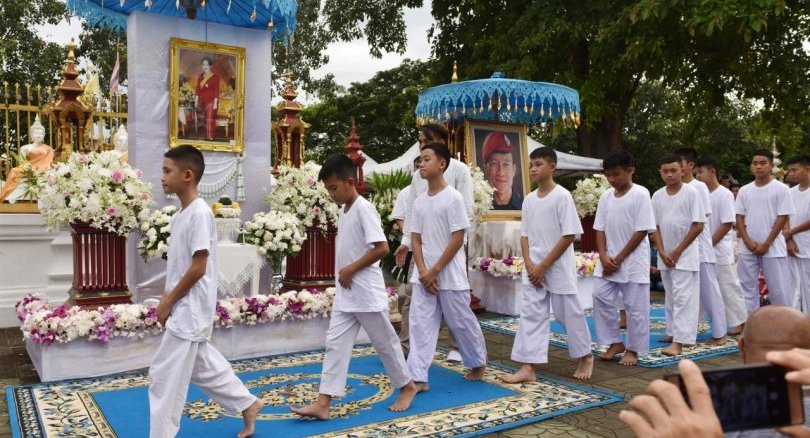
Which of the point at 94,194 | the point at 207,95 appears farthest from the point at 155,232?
the point at 207,95

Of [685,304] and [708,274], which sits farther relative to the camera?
[708,274]

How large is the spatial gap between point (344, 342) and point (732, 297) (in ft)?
15.3

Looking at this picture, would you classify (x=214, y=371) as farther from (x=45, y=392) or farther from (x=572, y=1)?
(x=572, y=1)

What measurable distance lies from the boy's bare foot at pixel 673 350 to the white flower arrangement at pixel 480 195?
310 centimetres

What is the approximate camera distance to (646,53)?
1246 centimetres

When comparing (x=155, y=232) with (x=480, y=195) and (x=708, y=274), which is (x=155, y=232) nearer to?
(x=480, y=195)

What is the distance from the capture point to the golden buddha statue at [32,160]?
934cm

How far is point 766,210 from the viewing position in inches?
279

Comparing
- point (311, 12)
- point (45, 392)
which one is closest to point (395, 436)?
point (45, 392)

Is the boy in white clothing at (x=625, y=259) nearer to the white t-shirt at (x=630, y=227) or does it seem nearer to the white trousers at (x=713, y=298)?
the white t-shirt at (x=630, y=227)

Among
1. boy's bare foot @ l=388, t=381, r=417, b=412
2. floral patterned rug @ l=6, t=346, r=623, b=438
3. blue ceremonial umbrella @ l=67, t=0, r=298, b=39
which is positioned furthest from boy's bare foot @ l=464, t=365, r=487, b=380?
blue ceremonial umbrella @ l=67, t=0, r=298, b=39

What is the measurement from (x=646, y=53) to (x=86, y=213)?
1005cm

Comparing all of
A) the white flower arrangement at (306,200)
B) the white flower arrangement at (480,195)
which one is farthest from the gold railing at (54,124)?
the white flower arrangement at (480,195)

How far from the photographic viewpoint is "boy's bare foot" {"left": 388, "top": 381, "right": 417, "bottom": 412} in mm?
4465
